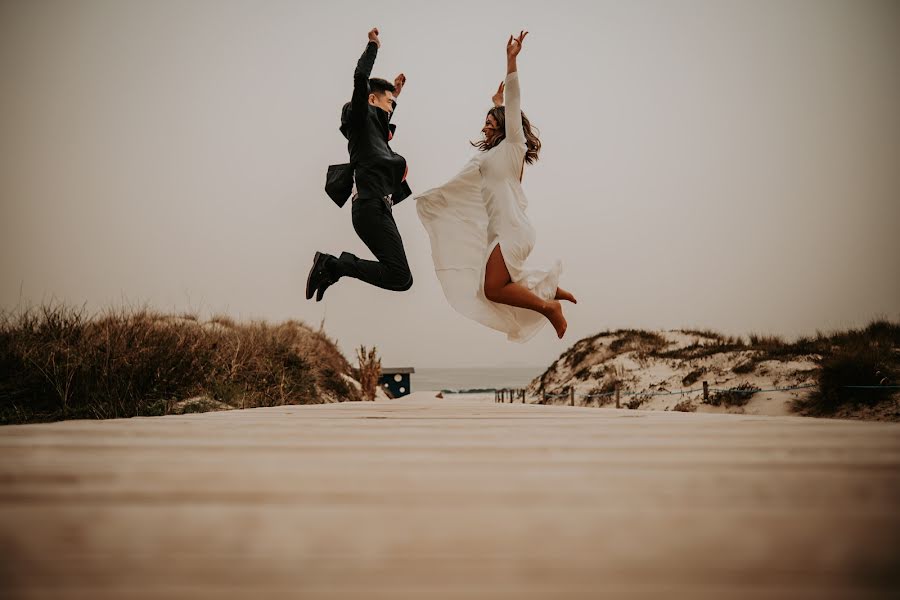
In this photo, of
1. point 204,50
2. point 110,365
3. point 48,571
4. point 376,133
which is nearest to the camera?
point 48,571

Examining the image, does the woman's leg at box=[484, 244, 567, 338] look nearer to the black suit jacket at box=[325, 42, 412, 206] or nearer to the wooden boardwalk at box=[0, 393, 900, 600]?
the black suit jacket at box=[325, 42, 412, 206]

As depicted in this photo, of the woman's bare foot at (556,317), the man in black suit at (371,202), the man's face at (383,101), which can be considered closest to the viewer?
the man in black suit at (371,202)

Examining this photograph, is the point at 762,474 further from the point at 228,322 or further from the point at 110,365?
the point at 228,322

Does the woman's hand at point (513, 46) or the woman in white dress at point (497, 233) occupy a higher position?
the woman's hand at point (513, 46)

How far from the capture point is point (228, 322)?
11047 mm

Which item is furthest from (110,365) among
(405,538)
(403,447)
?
(405,538)

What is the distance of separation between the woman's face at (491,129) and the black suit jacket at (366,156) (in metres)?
0.73

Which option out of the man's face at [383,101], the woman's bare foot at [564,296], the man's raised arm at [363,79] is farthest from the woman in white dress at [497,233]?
the man's raised arm at [363,79]

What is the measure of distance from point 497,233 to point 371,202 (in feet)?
2.98

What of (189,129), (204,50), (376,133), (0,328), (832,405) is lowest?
(832,405)

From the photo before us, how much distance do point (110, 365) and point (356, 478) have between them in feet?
15.2

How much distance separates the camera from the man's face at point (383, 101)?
3865mm

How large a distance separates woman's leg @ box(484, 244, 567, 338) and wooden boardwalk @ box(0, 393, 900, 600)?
8.12 feet

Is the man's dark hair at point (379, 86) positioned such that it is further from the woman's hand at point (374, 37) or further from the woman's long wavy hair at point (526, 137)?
the woman's long wavy hair at point (526, 137)
